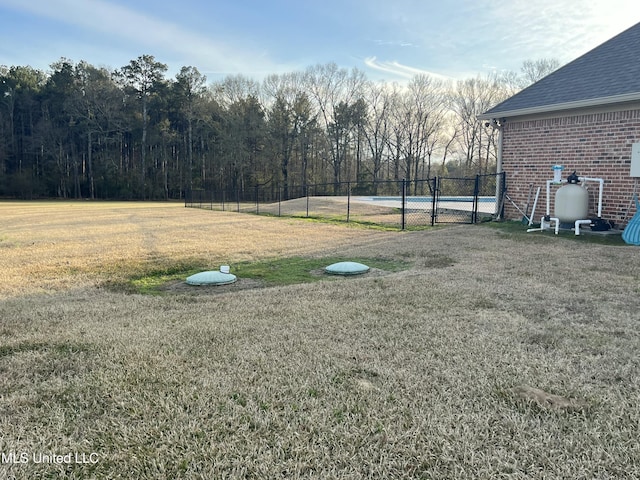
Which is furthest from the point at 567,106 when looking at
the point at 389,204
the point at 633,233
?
the point at 389,204

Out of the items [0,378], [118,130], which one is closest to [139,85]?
[118,130]

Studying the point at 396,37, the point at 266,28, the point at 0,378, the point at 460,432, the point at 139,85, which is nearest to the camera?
the point at 460,432

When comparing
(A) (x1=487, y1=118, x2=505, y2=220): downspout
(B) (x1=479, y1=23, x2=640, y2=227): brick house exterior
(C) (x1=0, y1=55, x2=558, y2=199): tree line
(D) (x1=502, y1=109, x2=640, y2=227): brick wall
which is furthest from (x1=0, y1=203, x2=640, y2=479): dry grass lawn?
(C) (x1=0, y1=55, x2=558, y2=199): tree line

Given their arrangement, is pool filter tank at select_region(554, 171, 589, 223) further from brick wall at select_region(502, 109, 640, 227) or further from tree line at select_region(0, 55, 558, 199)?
tree line at select_region(0, 55, 558, 199)

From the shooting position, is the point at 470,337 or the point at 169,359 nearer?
the point at 169,359

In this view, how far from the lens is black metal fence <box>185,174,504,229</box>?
11.3m

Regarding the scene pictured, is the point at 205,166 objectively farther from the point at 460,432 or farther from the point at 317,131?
the point at 460,432

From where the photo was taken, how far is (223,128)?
127 ft

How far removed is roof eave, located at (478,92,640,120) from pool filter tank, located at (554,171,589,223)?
1.45 m

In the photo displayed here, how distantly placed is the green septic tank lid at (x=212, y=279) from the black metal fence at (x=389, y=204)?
21.0 feet

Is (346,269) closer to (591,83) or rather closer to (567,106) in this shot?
(567,106)

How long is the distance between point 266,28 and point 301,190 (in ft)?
71.8

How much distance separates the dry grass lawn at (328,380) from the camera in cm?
152

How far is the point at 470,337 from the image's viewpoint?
2715mm
